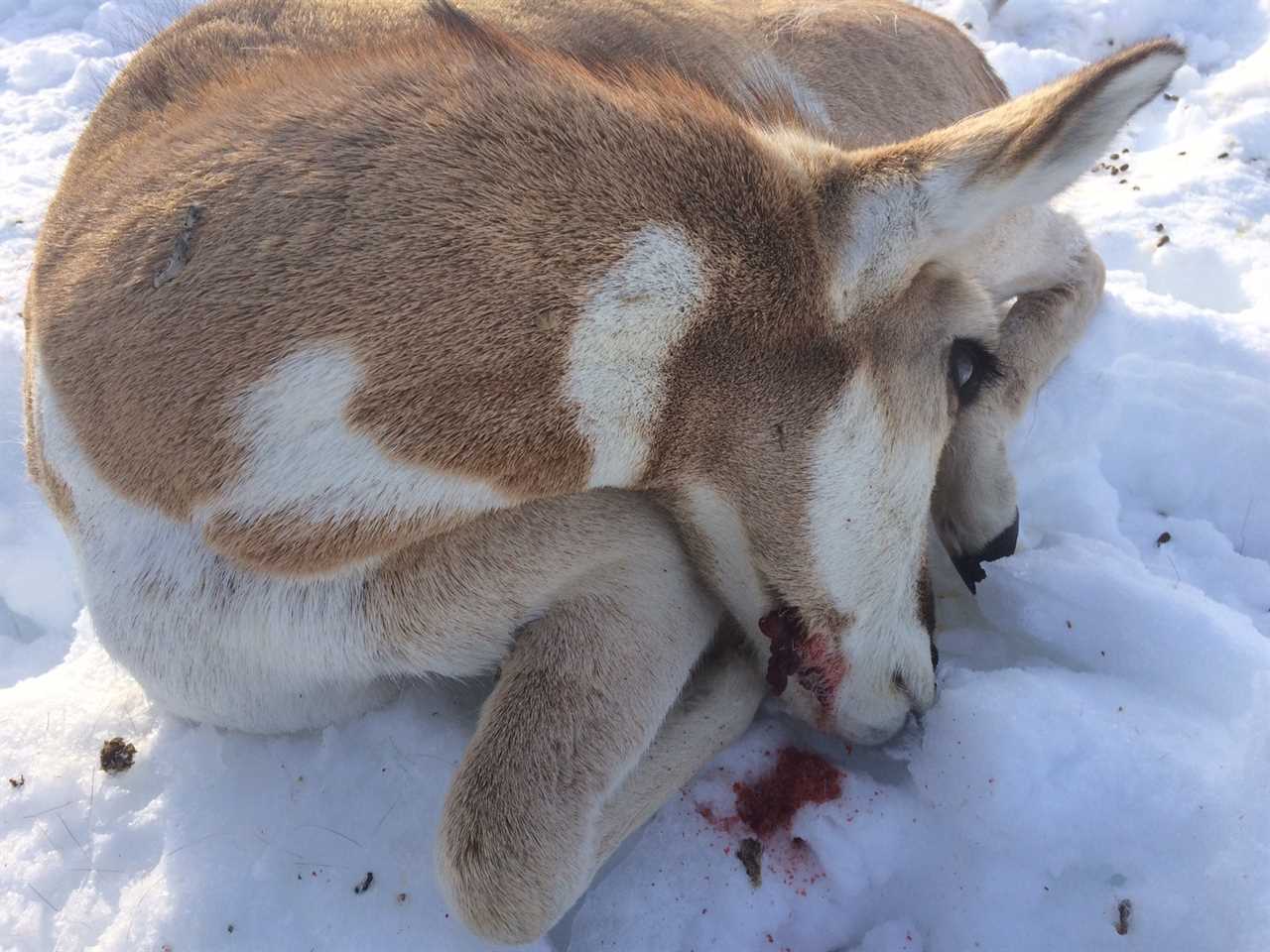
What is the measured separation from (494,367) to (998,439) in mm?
1747

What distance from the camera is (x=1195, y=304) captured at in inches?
144

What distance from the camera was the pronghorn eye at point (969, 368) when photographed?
2.19m

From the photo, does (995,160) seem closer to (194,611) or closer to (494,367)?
(494,367)

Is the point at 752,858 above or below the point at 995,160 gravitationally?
below

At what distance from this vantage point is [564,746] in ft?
6.54

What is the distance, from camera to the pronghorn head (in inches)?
70.5

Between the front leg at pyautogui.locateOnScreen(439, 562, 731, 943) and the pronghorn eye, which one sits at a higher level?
the pronghorn eye

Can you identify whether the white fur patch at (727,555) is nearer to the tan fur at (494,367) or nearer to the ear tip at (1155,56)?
the tan fur at (494,367)

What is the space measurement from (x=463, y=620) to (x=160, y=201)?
1001mm

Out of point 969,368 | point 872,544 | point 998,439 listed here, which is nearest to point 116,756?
point 872,544

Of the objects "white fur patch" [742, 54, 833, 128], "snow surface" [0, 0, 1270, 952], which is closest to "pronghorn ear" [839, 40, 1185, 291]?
"white fur patch" [742, 54, 833, 128]

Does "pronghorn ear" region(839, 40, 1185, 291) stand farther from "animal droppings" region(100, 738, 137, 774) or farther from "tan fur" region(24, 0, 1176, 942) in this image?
"animal droppings" region(100, 738, 137, 774)

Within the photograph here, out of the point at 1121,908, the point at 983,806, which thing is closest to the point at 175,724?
the point at 983,806

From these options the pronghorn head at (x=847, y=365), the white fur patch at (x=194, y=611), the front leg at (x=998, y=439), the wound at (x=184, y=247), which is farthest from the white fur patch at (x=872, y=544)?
the wound at (x=184, y=247)
